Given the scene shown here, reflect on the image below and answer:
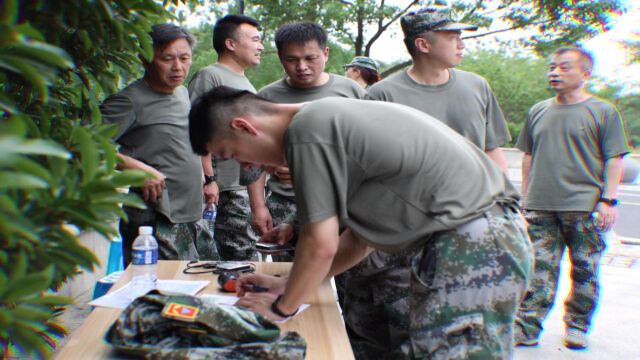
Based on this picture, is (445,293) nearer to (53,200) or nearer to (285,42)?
(53,200)

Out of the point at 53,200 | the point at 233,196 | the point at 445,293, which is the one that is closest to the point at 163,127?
the point at 233,196

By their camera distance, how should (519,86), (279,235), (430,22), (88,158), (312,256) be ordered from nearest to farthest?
1. (88,158)
2. (312,256)
3. (279,235)
4. (430,22)
5. (519,86)

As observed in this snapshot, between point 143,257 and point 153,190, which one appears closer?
point 143,257

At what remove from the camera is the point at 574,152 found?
147 inches

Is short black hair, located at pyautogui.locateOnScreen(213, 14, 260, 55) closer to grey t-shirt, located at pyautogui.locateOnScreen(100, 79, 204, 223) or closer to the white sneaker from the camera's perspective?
grey t-shirt, located at pyautogui.locateOnScreen(100, 79, 204, 223)

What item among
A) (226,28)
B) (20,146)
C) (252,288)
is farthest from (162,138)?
(20,146)

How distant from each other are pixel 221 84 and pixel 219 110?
6.11ft

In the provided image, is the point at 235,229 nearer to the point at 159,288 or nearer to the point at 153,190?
the point at 153,190

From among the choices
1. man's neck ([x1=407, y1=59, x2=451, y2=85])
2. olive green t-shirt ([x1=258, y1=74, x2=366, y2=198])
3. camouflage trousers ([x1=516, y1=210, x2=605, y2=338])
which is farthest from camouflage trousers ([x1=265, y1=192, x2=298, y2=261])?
camouflage trousers ([x1=516, y1=210, x2=605, y2=338])

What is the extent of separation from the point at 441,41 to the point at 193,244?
1.70 metres

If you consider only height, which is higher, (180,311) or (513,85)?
(180,311)

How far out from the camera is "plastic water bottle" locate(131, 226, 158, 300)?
213cm

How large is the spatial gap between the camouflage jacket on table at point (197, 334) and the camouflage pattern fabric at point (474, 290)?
464 millimetres

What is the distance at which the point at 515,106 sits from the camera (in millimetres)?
28156
